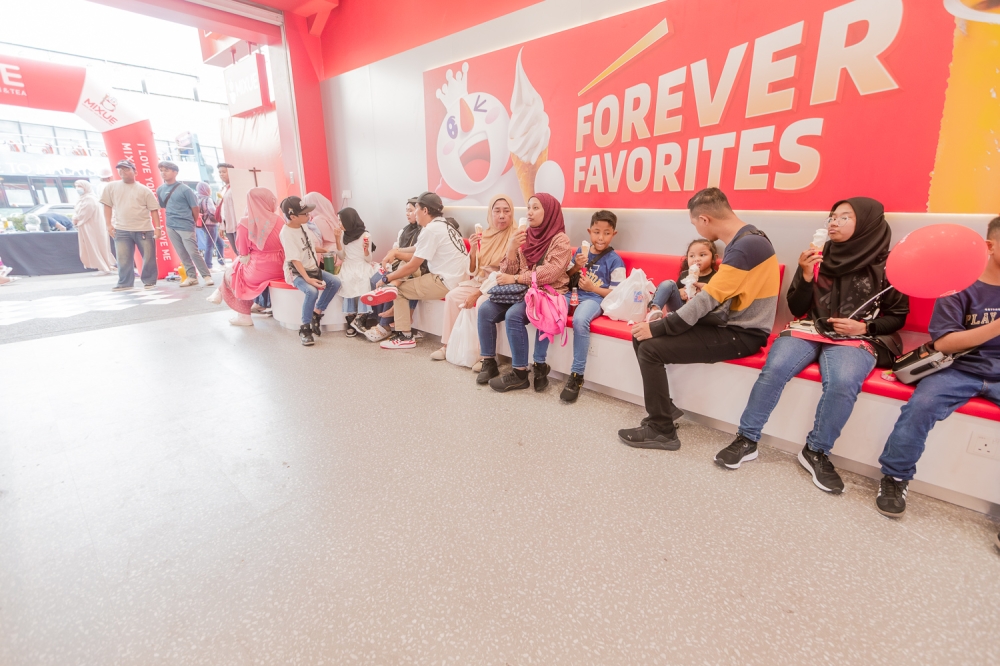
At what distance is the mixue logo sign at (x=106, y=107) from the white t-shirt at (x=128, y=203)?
5.27 feet

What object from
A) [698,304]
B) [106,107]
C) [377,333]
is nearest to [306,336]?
[377,333]

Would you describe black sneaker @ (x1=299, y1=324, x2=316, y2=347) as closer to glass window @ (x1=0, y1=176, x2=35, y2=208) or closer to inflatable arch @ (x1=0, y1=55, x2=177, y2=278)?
inflatable arch @ (x1=0, y1=55, x2=177, y2=278)

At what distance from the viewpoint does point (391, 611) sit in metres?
1.23

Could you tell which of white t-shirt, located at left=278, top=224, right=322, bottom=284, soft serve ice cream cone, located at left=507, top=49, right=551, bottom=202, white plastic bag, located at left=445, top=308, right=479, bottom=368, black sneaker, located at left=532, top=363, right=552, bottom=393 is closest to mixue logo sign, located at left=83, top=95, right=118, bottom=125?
white t-shirt, located at left=278, top=224, right=322, bottom=284

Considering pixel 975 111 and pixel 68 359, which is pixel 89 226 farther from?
pixel 975 111

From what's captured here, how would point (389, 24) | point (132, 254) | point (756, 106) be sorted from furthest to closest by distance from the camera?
1. point (132, 254)
2. point (389, 24)
3. point (756, 106)

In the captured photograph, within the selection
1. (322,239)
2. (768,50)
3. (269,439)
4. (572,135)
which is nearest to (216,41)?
(322,239)

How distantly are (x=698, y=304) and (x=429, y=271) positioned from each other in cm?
222

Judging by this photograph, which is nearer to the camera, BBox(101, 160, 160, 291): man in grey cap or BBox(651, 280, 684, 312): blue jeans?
BBox(651, 280, 684, 312): blue jeans

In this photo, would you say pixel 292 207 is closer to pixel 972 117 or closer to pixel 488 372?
pixel 488 372

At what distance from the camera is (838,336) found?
6.27 ft

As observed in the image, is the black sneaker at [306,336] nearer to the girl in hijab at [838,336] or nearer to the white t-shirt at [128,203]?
the girl in hijab at [838,336]

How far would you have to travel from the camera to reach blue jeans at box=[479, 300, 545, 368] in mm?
2760

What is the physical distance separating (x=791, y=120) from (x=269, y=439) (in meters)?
3.23
